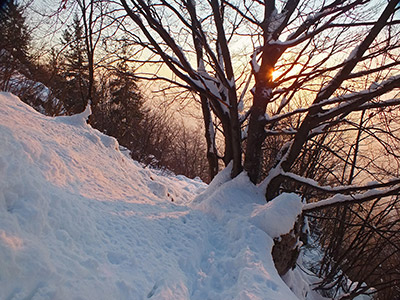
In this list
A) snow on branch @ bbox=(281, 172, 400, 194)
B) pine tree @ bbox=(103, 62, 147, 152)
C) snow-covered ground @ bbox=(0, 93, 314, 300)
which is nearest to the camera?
snow-covered ground @ bbox=(0, 93, 314, 300)

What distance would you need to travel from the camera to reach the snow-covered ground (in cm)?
Result: 137

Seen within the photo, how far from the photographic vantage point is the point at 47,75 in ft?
42.2

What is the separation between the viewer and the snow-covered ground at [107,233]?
1.37 meters

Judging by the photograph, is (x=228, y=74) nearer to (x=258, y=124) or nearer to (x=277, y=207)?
(x=258, y=124)

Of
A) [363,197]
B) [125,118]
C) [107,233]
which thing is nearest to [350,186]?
[363,197]

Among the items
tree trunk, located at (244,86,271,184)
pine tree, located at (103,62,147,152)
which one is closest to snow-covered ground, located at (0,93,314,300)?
tree trunk, located at (244,86,271,184)

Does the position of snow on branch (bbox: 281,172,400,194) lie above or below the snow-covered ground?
above

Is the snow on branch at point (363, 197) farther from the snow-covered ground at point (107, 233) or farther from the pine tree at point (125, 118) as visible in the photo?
the pine tree at point (125, 118)

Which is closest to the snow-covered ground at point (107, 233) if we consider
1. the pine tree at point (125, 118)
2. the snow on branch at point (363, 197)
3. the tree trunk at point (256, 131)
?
the tree trunk at point (256, 131)

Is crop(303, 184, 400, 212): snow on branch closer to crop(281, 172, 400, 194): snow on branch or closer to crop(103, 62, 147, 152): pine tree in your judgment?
crop(281, 172, 400, 194): snow on branch

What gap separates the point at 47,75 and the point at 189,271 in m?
14.7

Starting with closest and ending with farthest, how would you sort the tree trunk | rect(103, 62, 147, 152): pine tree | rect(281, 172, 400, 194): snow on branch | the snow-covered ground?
the snow-covered ground < rect(281, 172, 400, 194): snow on branch < the tree trunk < rect(103, 62, 147, 152): pine tree

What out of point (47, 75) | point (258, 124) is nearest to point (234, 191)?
point (258, 124)

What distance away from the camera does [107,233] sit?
2.15m
